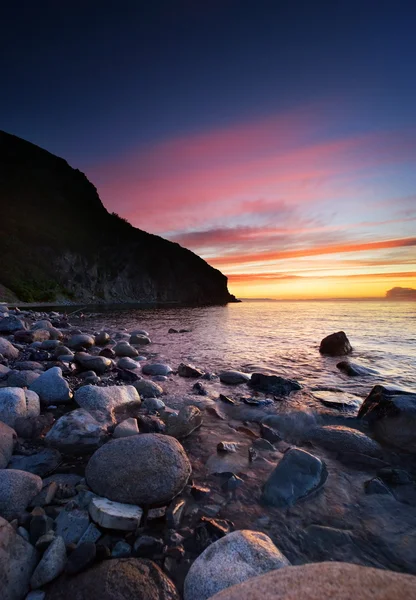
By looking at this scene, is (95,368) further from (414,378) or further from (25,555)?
(414,378)

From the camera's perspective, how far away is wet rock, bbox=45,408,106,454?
431cm

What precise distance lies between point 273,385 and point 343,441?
10.3ft

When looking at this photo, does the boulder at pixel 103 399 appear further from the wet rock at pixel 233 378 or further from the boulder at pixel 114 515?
the wet rock at pixel 233 378

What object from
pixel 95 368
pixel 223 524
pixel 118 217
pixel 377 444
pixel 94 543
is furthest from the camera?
pixel 118 217

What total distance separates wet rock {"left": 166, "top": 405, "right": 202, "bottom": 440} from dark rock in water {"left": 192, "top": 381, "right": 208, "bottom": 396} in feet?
6.31

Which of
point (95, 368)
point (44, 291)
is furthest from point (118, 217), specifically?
point (95, 368)

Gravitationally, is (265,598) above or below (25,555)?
above

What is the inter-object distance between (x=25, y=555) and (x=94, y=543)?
0.53 m

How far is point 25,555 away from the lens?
92.7 inches

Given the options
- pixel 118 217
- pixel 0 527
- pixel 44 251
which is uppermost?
pixel 118 217

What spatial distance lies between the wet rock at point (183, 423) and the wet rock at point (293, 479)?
180 centimetres

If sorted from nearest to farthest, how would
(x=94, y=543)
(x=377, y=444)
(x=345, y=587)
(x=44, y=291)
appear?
(x=345, y=587)
(x=94, y=543)
(x=377, y=444)
(x=44, y=291)

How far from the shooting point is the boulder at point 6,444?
3.64 metres

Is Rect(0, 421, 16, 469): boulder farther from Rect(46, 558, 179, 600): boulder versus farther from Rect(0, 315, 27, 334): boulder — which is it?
Rect(0, 315, 27, 334): boulder
